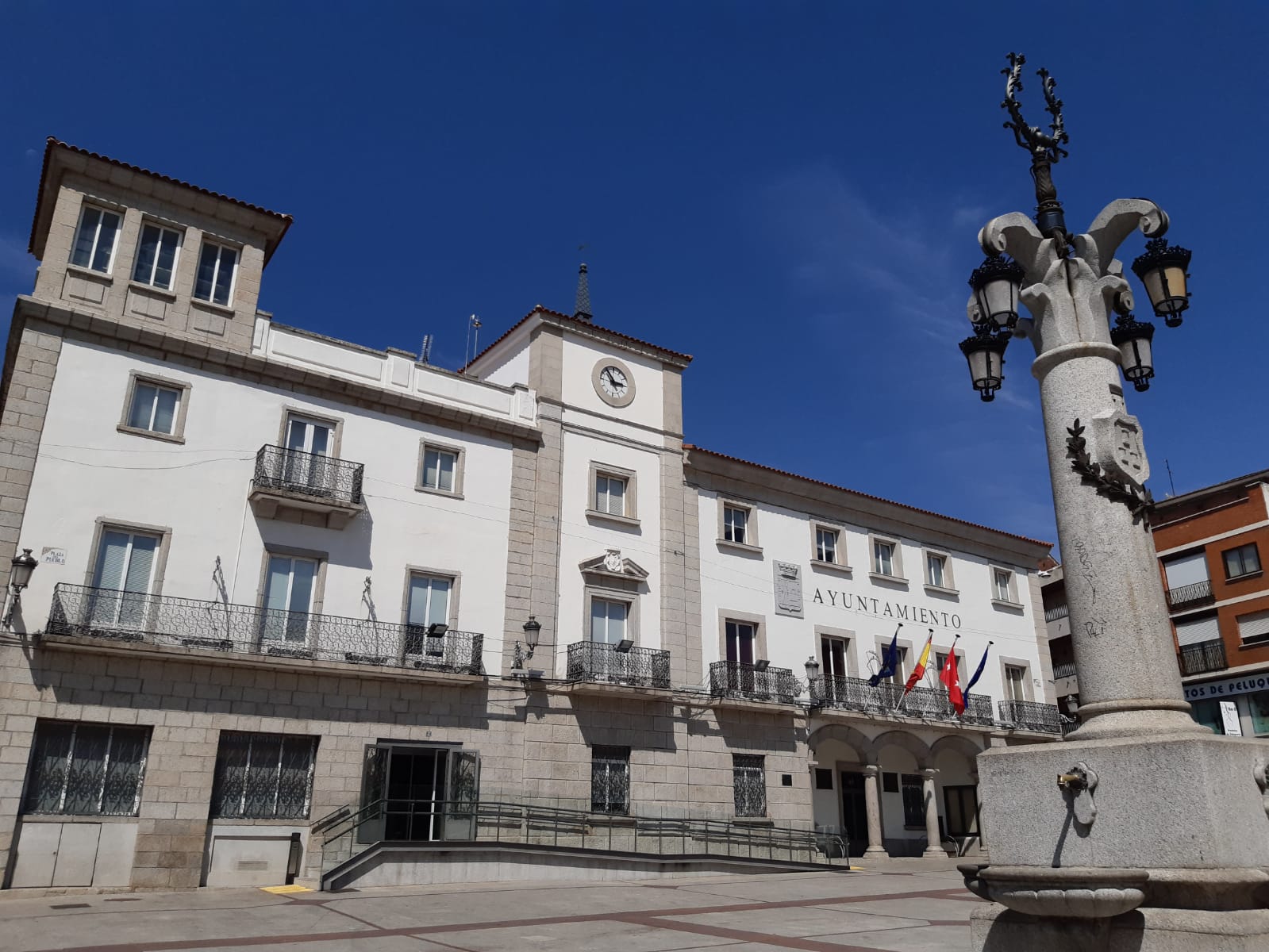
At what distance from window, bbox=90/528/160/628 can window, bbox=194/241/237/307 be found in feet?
17.8

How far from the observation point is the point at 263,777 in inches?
709

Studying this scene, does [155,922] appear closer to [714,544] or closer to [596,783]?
[596,783]

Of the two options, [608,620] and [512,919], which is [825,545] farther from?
[512,919]

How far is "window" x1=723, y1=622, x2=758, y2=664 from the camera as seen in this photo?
2544 centimetres

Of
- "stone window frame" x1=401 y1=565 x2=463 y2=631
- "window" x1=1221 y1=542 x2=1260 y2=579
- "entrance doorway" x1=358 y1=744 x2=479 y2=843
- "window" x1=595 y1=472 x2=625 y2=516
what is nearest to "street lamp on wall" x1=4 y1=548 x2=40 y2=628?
"entrance doorway" x1=358 y1=744 x2=479 y2=843

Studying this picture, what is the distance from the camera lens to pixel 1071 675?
41.7 m

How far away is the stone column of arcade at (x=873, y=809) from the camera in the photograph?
1027 inches

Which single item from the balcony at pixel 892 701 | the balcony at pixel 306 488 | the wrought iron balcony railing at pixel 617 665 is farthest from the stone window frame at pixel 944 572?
the balcony at pixel 306 488

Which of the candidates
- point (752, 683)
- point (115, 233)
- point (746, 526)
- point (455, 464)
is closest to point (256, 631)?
point (455, 464)

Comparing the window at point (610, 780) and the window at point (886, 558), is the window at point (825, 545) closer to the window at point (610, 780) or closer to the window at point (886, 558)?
the window at point (886, 558)

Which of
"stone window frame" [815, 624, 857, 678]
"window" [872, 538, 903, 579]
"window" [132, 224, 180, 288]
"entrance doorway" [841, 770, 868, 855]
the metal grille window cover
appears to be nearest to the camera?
the metal grille window cover

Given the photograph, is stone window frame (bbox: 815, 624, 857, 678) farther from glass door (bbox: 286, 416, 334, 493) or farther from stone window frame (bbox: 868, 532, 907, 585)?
glass door (bbox: 286, 416, 334, 493)

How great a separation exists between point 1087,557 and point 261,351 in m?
17.9

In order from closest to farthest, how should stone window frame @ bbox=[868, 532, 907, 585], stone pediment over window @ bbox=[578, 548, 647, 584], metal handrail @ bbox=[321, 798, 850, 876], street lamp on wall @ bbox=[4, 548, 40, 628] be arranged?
street lamp on wall @ bbox=[4, 548, 40, 628], metal handrail @ bbox=[321, 798, 850, 876], stone pediment over window @ bbox=[578, 548, 647, 584], stone window frame @ bbox=[868, 532, 907, 585]
